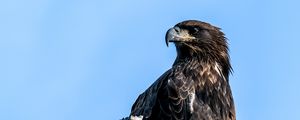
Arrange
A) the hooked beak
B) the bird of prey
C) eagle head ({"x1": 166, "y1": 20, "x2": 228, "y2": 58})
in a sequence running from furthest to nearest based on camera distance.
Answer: eagle head ({"x1": 166, "y1": 20, "x2": 228, "y2": 58}), the hooked beak, the bird of prey

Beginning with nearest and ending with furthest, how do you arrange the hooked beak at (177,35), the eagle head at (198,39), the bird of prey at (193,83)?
the bird of prey at (193,83) < the hooked beak at (177,35) < the eagle head at (198,39)

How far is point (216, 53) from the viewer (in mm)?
17422

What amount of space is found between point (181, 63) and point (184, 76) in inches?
23.3

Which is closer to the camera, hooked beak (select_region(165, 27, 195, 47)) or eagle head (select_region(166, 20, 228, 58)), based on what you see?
hooked beak (select_region(165, 27, 195, 47))

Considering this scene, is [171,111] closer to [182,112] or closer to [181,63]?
[182,112]

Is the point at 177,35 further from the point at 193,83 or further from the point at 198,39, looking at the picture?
the point at 193,83

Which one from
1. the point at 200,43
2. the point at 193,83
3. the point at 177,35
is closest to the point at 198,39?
→ the point at 200,43

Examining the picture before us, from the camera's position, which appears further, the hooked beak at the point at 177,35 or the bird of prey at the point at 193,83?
the hooked beak at the point at 177,35

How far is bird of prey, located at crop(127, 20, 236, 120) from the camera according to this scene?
16031mm

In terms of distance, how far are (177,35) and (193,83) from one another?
96 cm

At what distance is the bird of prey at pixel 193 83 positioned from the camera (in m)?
16.0

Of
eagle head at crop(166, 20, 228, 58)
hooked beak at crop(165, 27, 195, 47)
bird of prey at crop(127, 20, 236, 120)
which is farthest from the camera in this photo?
eagle head at crop(166, 20, 228, 58)

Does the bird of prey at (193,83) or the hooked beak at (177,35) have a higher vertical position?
the hooked beak at (177,35)

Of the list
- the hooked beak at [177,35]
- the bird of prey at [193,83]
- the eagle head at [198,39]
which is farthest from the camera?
the eagle head at [198,39]
